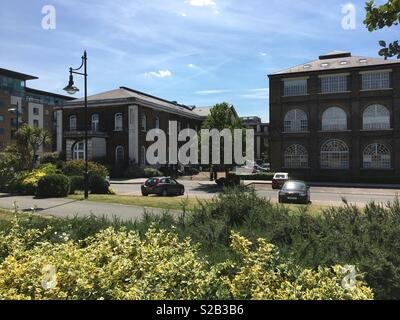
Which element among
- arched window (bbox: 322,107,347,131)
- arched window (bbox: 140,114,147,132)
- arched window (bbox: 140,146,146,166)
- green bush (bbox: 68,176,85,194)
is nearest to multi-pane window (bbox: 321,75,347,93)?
arched window (bbox: 322,107,347,131)

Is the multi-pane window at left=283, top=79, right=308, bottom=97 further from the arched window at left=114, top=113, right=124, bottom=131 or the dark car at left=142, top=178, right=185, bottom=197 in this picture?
the dark car at left=142, top=178, right=185, bottom=197

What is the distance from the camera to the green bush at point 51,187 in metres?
22.3

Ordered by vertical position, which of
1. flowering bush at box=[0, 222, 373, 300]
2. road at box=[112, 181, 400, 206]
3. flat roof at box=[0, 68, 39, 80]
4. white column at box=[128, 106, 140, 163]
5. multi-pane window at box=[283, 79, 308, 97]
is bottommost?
road at box=[112, 181, 400, 206]

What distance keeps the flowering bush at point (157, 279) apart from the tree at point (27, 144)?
25126mm

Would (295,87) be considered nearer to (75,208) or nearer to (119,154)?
(119,154)

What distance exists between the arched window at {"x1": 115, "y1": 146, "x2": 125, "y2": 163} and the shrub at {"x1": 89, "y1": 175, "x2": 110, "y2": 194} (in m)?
27.9

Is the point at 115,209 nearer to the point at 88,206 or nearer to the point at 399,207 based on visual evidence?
the point at 88,206

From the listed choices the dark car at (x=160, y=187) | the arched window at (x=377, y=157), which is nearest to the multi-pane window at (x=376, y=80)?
the arched window at (x=377, y=157)

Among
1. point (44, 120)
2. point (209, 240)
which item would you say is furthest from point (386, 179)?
point (44, 120)

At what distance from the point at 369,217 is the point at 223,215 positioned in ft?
8.34

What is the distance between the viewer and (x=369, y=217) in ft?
22.1

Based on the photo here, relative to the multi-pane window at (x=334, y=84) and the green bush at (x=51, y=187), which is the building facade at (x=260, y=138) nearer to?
the multi-pane window at (x=334, y=84)

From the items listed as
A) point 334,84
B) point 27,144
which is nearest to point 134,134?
point 27,144

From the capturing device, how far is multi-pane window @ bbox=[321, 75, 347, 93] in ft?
157
